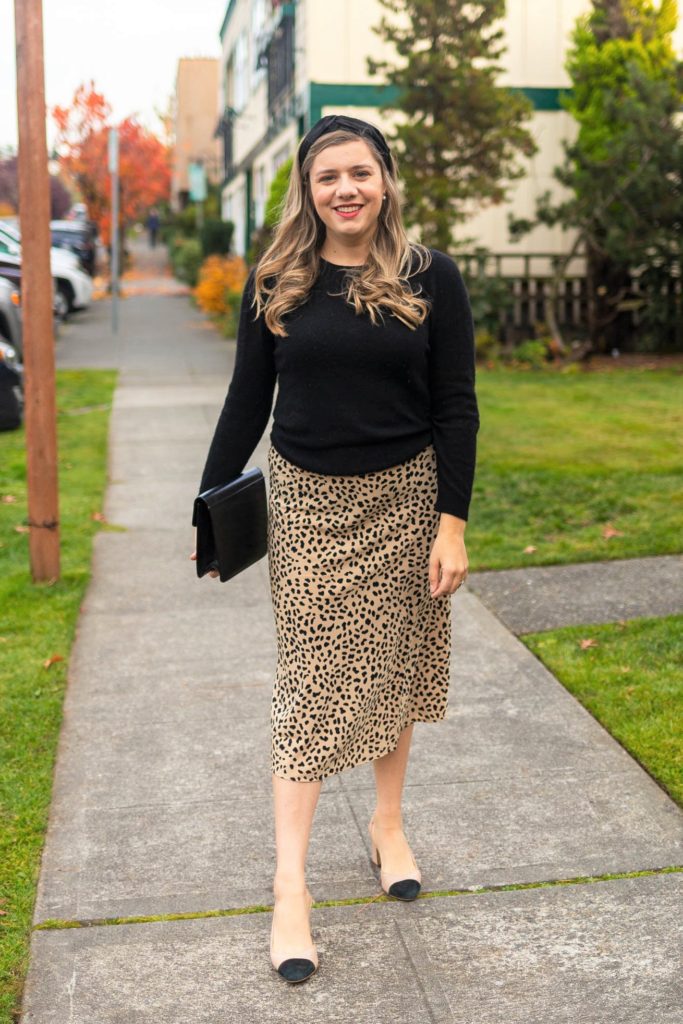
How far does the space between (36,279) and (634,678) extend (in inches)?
129

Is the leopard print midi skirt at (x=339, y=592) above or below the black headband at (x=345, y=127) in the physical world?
below

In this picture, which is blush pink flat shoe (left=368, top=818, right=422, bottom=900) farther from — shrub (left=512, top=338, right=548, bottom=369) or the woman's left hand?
shrub (left=512, top=338, right=548, bottom=369)

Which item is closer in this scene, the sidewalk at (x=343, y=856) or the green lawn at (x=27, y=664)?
the sidewalk at (x=343, y=856)

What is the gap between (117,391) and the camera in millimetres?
13344

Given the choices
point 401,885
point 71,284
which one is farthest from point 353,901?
point 71,284

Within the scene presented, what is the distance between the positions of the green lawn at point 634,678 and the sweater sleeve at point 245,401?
1.71m

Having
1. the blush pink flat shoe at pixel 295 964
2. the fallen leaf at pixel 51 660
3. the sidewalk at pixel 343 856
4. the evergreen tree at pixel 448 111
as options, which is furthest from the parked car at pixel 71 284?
the blush pink flat shoe at pixel 295 964

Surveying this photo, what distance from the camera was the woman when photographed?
9.42ft

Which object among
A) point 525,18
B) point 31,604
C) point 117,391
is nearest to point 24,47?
point 31,604

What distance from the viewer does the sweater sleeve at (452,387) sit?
293 centimetres

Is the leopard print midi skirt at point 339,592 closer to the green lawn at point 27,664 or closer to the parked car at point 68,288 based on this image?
the green lawn at point 27,664

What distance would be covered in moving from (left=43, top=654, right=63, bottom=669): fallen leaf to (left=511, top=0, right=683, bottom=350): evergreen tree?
1007cm

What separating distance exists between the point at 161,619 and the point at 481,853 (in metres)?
2.59

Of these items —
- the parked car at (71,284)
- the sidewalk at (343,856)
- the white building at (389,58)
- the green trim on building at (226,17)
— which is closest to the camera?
the sidewalk at (343,856)
